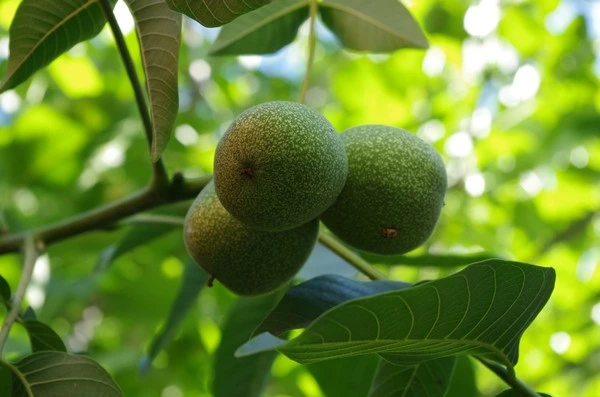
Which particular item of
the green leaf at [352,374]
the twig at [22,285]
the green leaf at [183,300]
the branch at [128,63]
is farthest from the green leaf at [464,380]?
the twig at [22,285]

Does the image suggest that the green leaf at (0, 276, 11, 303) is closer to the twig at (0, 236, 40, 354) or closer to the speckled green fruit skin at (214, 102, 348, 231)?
the twig at (0, 236, 40, 354)

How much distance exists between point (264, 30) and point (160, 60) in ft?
2.31

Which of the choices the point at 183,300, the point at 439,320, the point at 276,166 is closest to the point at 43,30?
the point at 276,166

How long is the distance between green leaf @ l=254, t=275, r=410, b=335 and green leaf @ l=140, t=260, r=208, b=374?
585 millimetres

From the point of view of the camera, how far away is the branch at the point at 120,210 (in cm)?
166

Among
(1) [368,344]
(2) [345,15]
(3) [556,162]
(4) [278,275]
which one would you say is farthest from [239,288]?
(3) [556,162]

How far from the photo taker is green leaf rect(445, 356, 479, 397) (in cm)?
181

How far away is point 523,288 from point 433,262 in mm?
751

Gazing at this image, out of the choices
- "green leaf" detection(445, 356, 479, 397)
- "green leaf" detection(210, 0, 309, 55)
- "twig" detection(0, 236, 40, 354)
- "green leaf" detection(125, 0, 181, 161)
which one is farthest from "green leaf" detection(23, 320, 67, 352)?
"green leaf" detection(445, 356, 479, 397)

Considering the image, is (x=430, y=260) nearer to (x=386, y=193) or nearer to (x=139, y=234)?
(x=386, y=193)

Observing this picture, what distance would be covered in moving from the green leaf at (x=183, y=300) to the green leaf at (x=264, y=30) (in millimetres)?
579

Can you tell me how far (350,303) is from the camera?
3.32 feet

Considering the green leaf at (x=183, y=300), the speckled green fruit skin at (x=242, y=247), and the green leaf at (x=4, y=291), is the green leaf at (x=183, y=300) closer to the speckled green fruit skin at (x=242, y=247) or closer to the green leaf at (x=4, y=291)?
the speckled green fruit skin at (x=242, y=247)

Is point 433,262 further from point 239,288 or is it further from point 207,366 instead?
point 207,366
